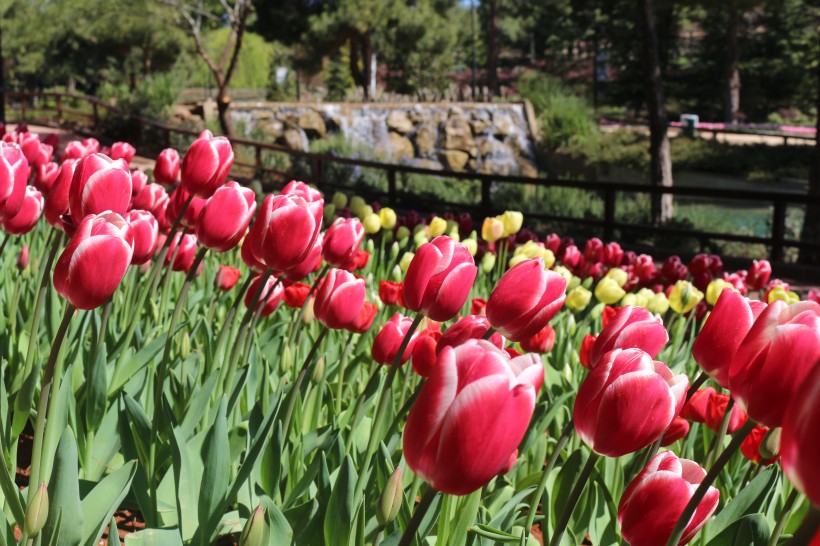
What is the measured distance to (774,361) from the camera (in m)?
0.76

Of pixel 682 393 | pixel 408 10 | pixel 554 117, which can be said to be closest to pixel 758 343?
pixel 682 393

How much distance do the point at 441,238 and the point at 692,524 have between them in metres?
→ 0.53

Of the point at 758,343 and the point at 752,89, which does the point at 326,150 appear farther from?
the point at 752,89

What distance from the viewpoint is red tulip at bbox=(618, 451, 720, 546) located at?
92 cm

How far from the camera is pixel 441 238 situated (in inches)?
48.5

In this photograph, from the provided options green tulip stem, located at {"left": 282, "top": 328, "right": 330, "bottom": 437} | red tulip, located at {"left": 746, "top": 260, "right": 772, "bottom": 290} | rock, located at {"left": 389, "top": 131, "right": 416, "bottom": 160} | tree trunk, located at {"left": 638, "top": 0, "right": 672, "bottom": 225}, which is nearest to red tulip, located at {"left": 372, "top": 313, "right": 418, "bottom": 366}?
green tulip stem, located at {"left": 282, "top": 328, "right": 330, "bottom": 437}

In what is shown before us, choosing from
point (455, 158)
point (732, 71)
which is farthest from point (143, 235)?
point (732, 71)

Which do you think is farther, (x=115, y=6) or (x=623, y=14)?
(x=623, y=14)

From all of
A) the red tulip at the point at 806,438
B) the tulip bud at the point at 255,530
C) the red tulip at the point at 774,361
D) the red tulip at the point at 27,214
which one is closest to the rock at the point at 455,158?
the red tulip at the point at 27,214

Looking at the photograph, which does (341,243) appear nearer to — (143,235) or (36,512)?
(143,235)

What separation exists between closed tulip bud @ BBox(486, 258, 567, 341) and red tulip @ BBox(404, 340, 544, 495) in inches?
16.8

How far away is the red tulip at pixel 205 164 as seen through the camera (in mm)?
1743

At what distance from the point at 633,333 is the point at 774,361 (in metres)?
0.31

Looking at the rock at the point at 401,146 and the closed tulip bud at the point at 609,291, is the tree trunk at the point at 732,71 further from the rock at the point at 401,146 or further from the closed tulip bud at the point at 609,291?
the closed tulip bud at the point at 609,291
